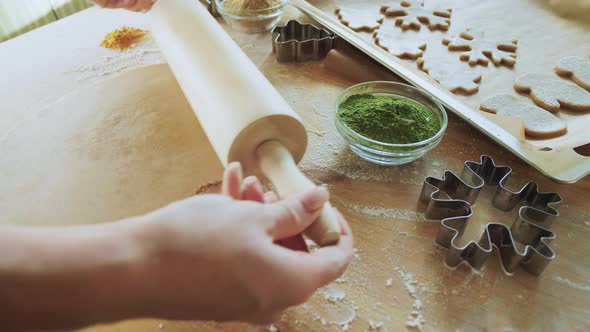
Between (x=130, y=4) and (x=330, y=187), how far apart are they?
2.61 ft

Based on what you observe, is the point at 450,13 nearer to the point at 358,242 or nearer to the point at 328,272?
the point at 358,242

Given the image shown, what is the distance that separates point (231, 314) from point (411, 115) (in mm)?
661

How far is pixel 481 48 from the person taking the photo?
1.33 metres

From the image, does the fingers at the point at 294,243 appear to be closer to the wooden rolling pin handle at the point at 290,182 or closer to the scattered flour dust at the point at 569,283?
the wooden rolling pin handle at the point at 290,182

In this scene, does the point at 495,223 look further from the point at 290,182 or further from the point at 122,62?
the point at 122,62

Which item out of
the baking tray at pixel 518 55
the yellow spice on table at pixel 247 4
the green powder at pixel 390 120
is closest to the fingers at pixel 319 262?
the green powder at pixel 390 120

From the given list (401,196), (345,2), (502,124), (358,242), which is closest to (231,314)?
(358,242)

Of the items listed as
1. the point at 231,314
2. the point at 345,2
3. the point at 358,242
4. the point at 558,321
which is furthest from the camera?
the point at 345,2

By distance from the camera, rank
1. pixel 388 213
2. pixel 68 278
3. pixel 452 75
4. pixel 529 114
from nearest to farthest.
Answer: pixel 68 278 → pixel 388 213 → pixel 529 114 → pixel 452 75

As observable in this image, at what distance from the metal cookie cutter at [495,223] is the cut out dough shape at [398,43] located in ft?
1.70

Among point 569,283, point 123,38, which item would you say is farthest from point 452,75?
point 123,38

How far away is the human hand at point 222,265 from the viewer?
18.2 inches

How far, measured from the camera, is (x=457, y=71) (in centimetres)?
122

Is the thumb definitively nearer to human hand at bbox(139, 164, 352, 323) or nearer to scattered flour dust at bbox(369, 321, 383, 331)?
human hand at bbox(139, 164, 352, 323)
